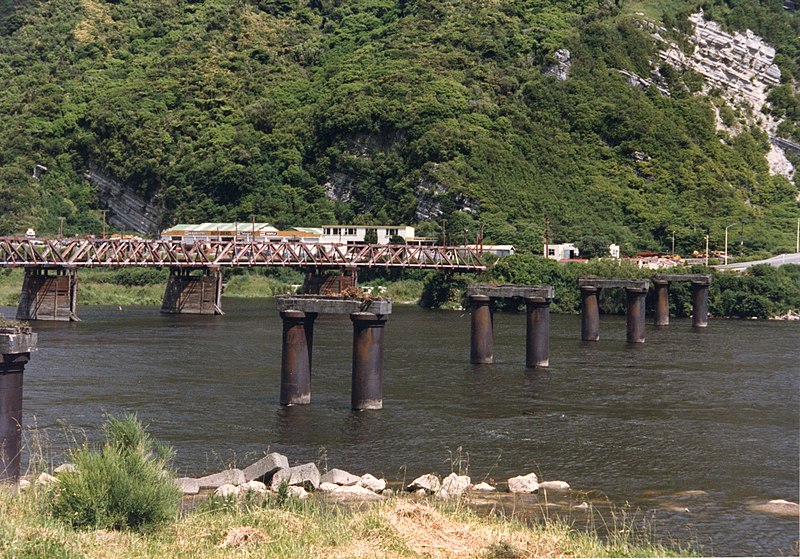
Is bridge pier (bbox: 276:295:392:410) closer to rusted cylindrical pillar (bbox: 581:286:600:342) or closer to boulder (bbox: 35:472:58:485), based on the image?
boulder (bbox: 35:472:58:485)

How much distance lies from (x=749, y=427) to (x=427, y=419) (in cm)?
1109

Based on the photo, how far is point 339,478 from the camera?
26703 millimetres

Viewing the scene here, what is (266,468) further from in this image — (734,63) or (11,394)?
(734,63)

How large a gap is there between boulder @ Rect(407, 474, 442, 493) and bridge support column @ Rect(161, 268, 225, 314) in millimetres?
67661

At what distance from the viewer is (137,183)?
15750 cm

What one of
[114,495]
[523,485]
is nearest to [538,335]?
[523,485]

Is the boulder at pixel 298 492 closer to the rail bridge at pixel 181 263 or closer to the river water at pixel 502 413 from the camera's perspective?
the river water at pixel 502 413

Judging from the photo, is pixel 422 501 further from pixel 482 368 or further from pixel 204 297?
pixel 204 297

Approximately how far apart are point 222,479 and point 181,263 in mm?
67692

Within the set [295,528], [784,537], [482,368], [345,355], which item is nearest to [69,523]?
[295,528]

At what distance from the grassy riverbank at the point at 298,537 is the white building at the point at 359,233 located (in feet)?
344

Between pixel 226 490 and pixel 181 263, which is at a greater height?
pixel 181 263

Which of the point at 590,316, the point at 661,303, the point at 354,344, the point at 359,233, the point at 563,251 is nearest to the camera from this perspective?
the point at 354,344

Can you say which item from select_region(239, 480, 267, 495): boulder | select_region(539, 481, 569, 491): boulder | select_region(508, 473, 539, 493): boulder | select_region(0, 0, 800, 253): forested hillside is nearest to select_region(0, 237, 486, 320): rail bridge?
select_region(0, 0, 800, 253): forested hillside
